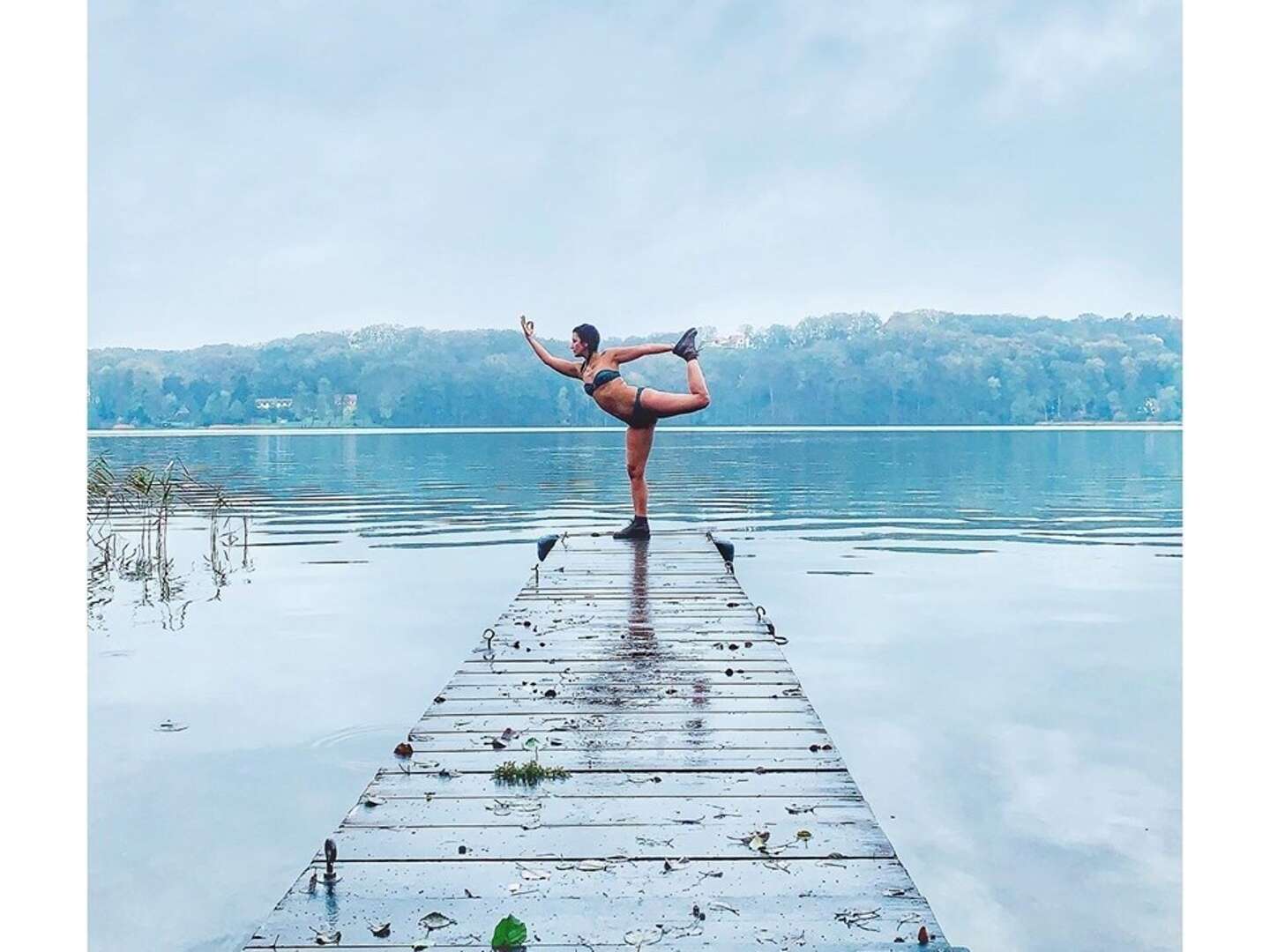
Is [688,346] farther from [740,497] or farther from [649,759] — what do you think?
[740,497]

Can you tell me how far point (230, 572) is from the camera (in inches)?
708

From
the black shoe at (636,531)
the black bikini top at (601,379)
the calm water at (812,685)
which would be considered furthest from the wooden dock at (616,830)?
the black shoe at (636,531)

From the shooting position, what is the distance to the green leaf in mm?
3546

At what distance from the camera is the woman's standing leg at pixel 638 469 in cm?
1220

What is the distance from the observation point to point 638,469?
1263 cm

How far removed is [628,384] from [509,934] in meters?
8.68

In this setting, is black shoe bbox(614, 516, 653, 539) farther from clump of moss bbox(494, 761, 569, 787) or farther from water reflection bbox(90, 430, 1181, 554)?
clump of moss bbox(494, 761, 569, 787)

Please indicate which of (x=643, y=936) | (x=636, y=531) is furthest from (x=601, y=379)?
(x=643, y=936)

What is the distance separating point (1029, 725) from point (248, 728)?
640 centimetres

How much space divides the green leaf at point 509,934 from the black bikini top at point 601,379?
845 centimetres

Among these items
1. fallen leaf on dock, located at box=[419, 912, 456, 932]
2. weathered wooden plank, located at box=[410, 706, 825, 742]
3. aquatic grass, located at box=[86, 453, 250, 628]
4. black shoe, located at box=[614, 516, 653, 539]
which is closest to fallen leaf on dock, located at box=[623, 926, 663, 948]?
fallen leaf on dock, located at box=[419, 912, 456, 932]

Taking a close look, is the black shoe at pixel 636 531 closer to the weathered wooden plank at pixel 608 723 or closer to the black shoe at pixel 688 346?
the black shoe at pixel 688 346
